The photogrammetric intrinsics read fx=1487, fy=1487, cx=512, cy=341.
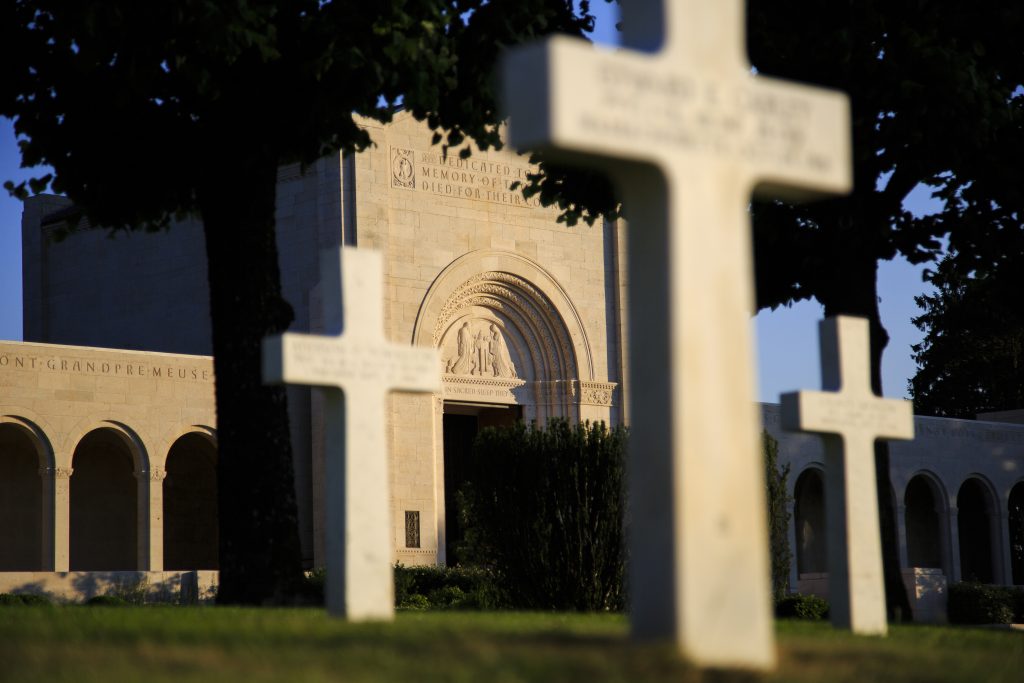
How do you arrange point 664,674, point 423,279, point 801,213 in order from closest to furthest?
point 664,674
point 801,213
point 423,279

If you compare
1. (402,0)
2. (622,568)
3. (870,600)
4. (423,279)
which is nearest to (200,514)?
(423,279)

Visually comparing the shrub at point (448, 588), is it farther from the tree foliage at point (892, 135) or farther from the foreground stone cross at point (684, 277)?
the foreground stone cross at point (684, 277)

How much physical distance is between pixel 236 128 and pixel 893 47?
23.9 feet

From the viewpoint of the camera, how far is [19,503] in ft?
102

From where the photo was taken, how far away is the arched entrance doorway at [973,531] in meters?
45.2

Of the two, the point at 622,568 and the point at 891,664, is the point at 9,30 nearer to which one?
the point at 622,568

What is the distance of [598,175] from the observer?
18.6 meters

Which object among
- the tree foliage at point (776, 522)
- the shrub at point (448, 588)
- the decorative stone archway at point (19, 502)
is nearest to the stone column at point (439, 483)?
the shrub at point (448, 588)

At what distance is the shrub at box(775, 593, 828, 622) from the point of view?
69.2 ft

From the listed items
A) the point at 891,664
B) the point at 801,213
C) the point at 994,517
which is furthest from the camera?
the point at 994,517

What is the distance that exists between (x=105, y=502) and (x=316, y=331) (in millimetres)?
6029

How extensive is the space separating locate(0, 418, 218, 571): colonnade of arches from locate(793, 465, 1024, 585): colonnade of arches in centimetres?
1506

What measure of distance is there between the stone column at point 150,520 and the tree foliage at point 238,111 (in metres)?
14.4

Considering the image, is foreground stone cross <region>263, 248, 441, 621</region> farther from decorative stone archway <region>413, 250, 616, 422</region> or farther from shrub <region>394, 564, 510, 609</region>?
decorative stone archway <region>413, 250, 616, 422</region>
